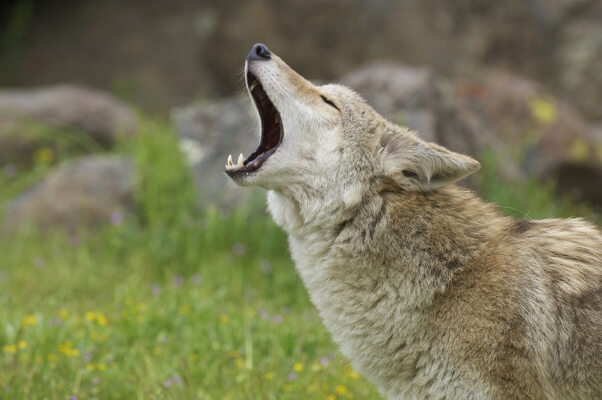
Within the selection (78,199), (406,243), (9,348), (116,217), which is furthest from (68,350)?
(78,199)

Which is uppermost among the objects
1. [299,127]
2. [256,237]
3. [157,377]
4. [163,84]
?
[299,127]

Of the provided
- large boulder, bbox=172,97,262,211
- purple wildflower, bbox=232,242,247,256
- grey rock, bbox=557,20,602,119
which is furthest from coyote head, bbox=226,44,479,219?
grey rock, bbox=557,20,602,119

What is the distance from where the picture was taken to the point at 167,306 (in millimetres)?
5527

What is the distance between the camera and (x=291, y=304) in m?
6.38

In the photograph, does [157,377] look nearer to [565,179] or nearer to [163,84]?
[565,179]

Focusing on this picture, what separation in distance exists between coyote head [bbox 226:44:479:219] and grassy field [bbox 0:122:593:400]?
2.40 feet

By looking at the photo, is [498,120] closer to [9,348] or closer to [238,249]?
[238,249]

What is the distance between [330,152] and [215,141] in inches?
172

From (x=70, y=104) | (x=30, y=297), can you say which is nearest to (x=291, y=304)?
(x=30, y=297)

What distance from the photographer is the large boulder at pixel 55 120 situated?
363 inches

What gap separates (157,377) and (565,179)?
19.1ft

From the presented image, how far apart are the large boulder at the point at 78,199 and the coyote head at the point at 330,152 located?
381 centimetres

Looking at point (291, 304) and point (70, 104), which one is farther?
point (70, 104)

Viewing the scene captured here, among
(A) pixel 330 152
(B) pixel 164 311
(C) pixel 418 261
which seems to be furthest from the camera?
(B) pixel 164 311
